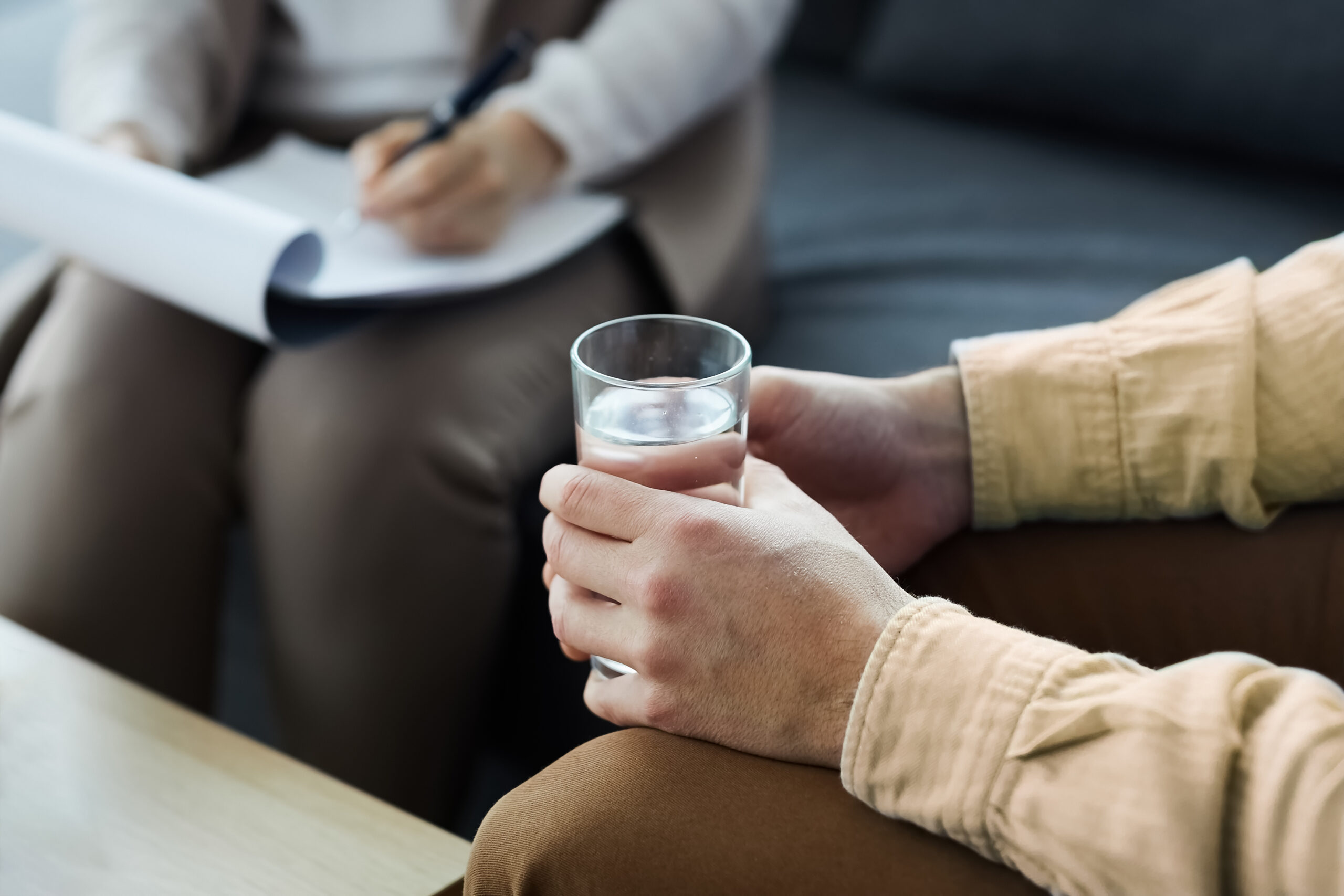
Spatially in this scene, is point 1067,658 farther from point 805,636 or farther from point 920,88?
point 920,88

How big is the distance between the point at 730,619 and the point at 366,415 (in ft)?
1.73

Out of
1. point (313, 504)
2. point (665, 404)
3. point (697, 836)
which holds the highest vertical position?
point (665, 404)

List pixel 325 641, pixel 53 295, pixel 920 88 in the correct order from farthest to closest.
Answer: pixel 920 88
pixel 53 295
pixel 325 641

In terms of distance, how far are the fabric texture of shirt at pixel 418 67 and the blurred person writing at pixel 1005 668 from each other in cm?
56

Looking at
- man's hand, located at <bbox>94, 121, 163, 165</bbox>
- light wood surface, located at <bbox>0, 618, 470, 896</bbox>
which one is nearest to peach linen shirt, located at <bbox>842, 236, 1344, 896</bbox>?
light wood surface, located at <bbox>0, 618, 470, 896</bbox>

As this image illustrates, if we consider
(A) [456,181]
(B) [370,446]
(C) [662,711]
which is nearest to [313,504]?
(B) [370,446]

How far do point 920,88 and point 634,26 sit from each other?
613 millimetres

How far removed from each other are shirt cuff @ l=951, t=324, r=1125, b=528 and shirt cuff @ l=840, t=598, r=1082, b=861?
21 centimetres

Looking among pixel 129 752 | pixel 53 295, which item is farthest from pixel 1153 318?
pixel 53 295

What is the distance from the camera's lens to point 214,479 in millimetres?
1005

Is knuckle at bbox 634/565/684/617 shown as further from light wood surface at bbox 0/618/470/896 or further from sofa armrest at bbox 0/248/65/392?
sofa armrest at bbox 0/248/65/392

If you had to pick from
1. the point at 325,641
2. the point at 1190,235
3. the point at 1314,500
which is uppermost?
the point at 1314,500

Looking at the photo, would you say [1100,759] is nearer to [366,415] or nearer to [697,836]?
[697,836]

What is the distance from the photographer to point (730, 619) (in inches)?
19.1
